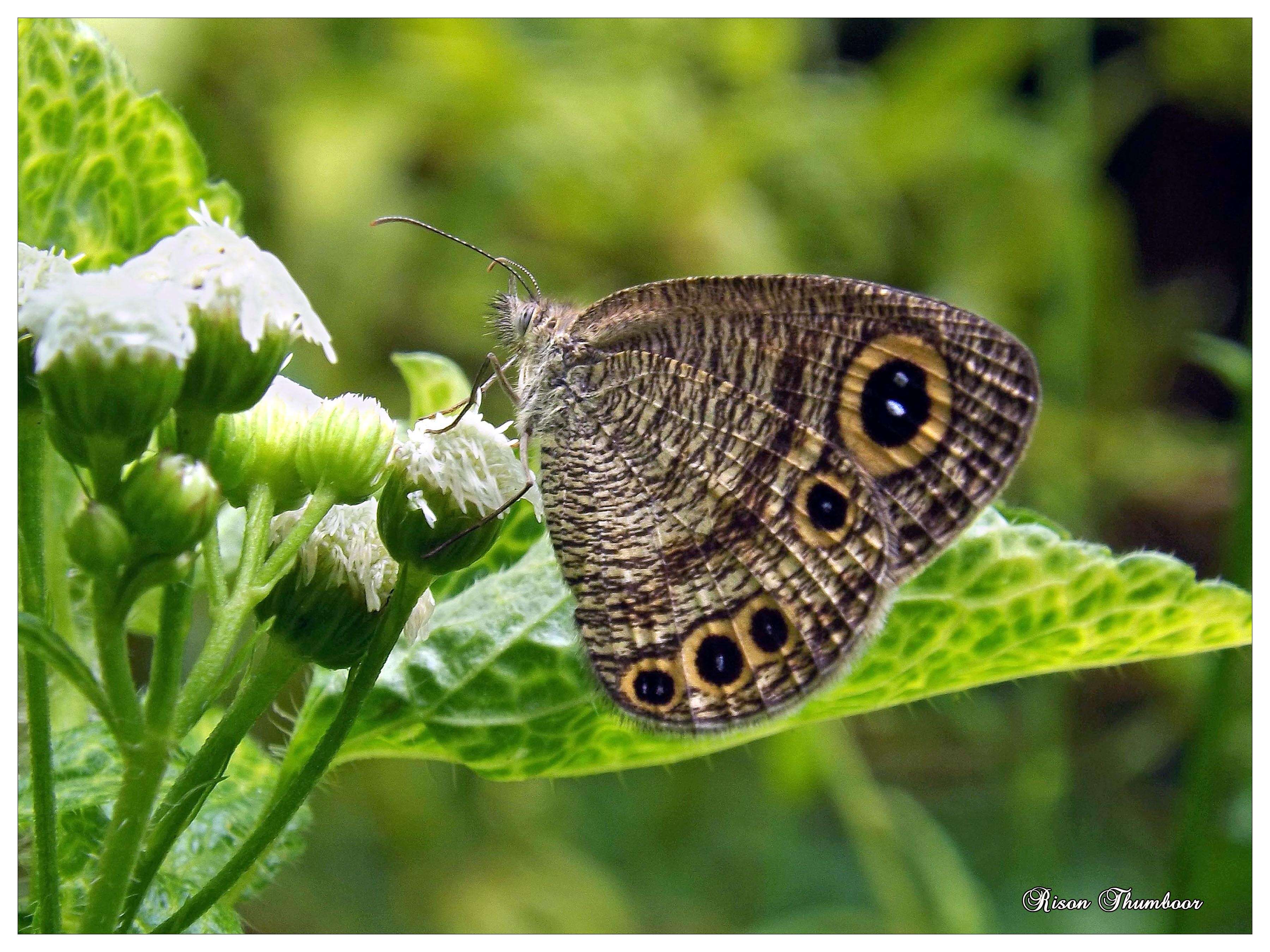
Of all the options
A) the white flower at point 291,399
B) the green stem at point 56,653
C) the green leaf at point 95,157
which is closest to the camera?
the green stem at point 56,653

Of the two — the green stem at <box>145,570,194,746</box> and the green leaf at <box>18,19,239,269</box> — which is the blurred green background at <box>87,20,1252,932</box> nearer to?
the green leaf at <box>18,19,239,269</box>

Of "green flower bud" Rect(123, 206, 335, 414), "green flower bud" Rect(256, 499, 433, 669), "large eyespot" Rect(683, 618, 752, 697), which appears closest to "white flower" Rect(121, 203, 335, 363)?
"green flower bud" Rect(123, 206, 335, 414)

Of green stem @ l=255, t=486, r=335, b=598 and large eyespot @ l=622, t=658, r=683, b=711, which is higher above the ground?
green stem @ l=255, t=486, r=335, b=598

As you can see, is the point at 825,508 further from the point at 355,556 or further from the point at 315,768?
the point at 315,768

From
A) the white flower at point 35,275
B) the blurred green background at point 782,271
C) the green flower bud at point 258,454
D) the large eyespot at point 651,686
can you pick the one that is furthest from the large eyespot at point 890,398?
the blurred green background at point 782,271

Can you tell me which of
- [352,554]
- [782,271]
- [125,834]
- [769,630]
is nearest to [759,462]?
[769,630]

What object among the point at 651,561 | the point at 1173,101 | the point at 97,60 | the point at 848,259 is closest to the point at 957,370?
the point at 651,561

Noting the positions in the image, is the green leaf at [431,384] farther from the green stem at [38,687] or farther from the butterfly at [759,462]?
the green stem at [38,687]
